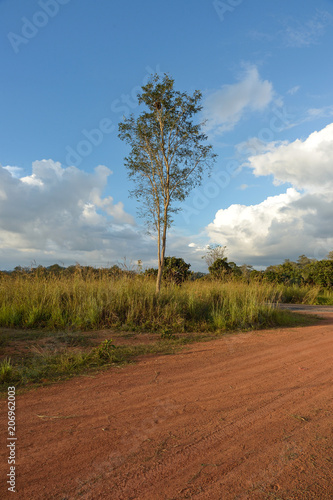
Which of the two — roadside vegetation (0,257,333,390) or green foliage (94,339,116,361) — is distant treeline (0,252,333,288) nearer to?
roadside vegetation (0,257,333,390)

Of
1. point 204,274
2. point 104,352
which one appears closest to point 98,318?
point 104,352

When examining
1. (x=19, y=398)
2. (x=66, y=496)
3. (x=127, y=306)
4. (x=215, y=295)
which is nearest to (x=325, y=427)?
(x=66, y=496)

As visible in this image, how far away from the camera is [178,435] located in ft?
9.87

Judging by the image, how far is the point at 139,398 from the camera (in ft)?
12.8

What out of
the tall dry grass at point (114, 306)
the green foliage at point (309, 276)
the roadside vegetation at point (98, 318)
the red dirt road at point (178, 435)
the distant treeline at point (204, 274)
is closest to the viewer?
the red dirt road at point (178, 435)

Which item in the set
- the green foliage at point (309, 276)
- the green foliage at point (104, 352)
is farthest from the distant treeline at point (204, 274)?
the green foliage at point (104, 352)

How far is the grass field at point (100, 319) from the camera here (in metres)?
5.44

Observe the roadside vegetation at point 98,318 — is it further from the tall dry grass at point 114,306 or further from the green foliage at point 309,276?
the green foliage at point 309,276

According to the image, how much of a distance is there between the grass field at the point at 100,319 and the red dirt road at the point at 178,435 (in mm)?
845

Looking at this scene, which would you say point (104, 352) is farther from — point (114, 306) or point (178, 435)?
point (114, 306)

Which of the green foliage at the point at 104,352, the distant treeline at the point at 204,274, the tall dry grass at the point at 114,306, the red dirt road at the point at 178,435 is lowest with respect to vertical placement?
the red dirt road at the point at 178,435

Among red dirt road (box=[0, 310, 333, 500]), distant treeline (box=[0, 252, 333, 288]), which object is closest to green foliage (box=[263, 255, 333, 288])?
distant treeline (box=[0, 252, 333, 288])

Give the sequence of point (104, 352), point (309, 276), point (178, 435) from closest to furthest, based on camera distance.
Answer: point (178, 435)
point (104, 352)
point (309, 276)

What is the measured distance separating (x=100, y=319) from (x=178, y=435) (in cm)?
595
